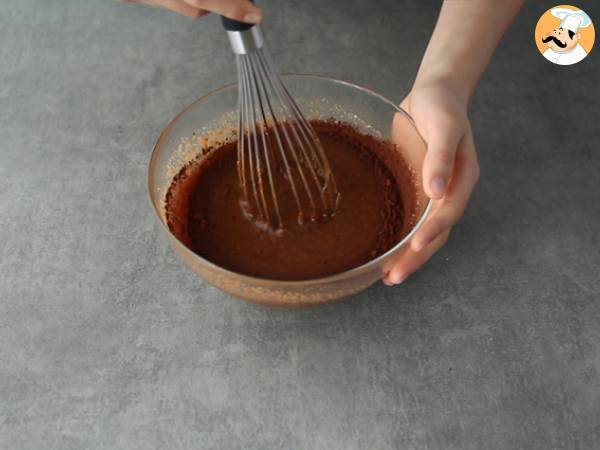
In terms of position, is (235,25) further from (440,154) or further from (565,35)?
(565,35)

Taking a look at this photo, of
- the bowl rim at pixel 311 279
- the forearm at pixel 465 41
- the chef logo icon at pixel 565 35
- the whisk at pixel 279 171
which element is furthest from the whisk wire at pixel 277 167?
the chef logo icon at pixel 565 35

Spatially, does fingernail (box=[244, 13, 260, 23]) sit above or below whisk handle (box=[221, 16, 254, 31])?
above

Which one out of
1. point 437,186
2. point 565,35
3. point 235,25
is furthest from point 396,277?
point 565,35

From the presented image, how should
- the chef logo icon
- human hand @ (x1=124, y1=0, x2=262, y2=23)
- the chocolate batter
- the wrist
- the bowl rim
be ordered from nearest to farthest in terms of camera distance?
1. human hand @ (x1=124, y1=0, x2=262, y2=23)
2. the bowl rim
3. the chocolate batter
4. the wrist
5. the chef logo icon

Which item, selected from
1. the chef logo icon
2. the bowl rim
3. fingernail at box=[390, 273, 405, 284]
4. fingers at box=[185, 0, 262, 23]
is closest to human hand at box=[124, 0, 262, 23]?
fingers at box=[185, 0, 262, 23]

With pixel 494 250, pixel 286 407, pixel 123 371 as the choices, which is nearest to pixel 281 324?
pixel 286 407

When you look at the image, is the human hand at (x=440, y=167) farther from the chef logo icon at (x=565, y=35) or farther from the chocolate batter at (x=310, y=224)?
the chef logo icon at (x=565, y=35)

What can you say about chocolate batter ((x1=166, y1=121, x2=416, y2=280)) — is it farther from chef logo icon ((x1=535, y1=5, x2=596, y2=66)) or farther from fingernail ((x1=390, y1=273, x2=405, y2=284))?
chef logo icon ((x1=535, y1=5, x2=596, y2=66))

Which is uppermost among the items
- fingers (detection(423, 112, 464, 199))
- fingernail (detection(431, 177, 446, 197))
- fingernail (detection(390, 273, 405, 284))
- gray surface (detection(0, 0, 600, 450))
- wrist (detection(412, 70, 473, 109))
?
wrist (detection(412, 70, 473, 109))

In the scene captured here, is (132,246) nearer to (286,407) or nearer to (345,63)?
(286,407)
